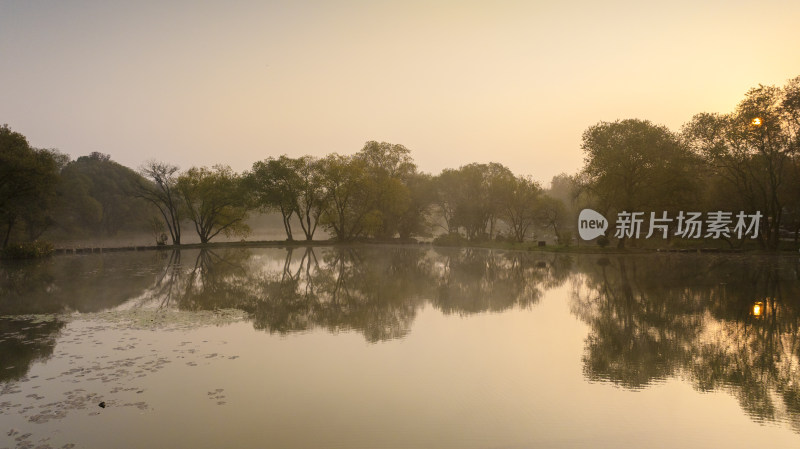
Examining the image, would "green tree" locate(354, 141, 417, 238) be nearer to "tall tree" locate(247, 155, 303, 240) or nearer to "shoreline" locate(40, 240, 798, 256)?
"shoreline" locate(40, 240, 798, 256)

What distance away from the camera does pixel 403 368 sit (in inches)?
412

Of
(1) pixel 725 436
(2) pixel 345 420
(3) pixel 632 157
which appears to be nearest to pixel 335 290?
(2) pixel 345 420

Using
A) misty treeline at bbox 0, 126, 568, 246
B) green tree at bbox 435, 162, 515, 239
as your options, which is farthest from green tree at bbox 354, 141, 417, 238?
green tree at bbox 435, 162, 515, 239

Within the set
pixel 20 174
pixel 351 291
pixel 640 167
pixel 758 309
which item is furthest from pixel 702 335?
pixel 20 174

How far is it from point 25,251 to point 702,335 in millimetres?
51746

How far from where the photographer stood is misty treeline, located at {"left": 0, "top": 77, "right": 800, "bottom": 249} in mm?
43250

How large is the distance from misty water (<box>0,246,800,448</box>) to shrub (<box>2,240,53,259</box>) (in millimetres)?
26972

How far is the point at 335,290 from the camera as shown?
863 inches

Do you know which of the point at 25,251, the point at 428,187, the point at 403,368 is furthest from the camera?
the point at 428,187

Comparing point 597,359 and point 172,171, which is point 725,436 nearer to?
point 597,359

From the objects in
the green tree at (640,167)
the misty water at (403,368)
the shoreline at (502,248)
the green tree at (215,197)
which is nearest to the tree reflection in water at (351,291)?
the misty water at (403,368)

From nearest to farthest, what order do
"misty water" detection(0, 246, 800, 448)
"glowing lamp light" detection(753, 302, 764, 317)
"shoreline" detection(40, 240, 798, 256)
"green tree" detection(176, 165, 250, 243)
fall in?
"misty water" detection(0, 246, 800, 448), "glowing lamp light" detection(753, 302, 764, 317), "shoreline" detection(40, 240, 798, 256), "green tree" detection(176, 165, 250, 243)

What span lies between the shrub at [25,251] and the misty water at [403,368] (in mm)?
26972

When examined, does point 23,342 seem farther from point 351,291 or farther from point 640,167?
point 640,167
